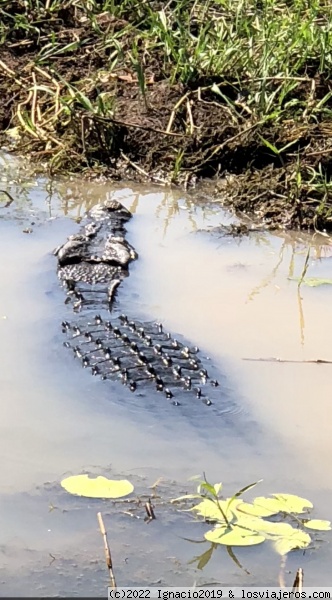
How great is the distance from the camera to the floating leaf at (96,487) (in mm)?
2436

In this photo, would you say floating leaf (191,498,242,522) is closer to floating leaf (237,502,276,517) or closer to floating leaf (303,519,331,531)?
floating leaf (237,502,276,517)

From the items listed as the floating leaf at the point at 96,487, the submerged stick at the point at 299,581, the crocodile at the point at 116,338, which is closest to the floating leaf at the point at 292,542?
the submerged stick at the point at 299,581

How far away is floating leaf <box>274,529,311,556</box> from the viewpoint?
87.7 inches

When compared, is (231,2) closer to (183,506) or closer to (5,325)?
(5,325)

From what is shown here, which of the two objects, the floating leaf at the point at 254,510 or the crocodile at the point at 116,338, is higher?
the crocodile at the point at 116,338

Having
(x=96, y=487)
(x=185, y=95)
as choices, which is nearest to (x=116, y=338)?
(x=96, y=487)

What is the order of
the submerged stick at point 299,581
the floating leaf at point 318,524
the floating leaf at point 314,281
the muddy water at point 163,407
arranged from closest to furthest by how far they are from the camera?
the submerged stick at point 299,581 < the muddy water at point 163,407 < the floating leaf at point 318,524 < the floating leaf at point 314,281

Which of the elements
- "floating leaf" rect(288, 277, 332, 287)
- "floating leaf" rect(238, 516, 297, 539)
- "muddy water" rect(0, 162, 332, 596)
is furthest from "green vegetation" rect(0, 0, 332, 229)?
"floating leaf" rect(238, 516, 297, 539)

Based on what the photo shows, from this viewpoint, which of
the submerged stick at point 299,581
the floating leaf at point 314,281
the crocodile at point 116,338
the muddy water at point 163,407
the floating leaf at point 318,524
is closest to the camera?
the submerged stick at point 299,581

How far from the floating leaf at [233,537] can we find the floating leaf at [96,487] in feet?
1.01

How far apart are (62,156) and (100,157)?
0.24 m

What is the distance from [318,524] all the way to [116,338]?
1.23 m

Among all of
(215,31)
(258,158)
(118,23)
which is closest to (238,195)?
(258,158)

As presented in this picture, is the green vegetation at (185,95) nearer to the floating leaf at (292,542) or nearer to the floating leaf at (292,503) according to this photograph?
the floating leaf at (292,503)
